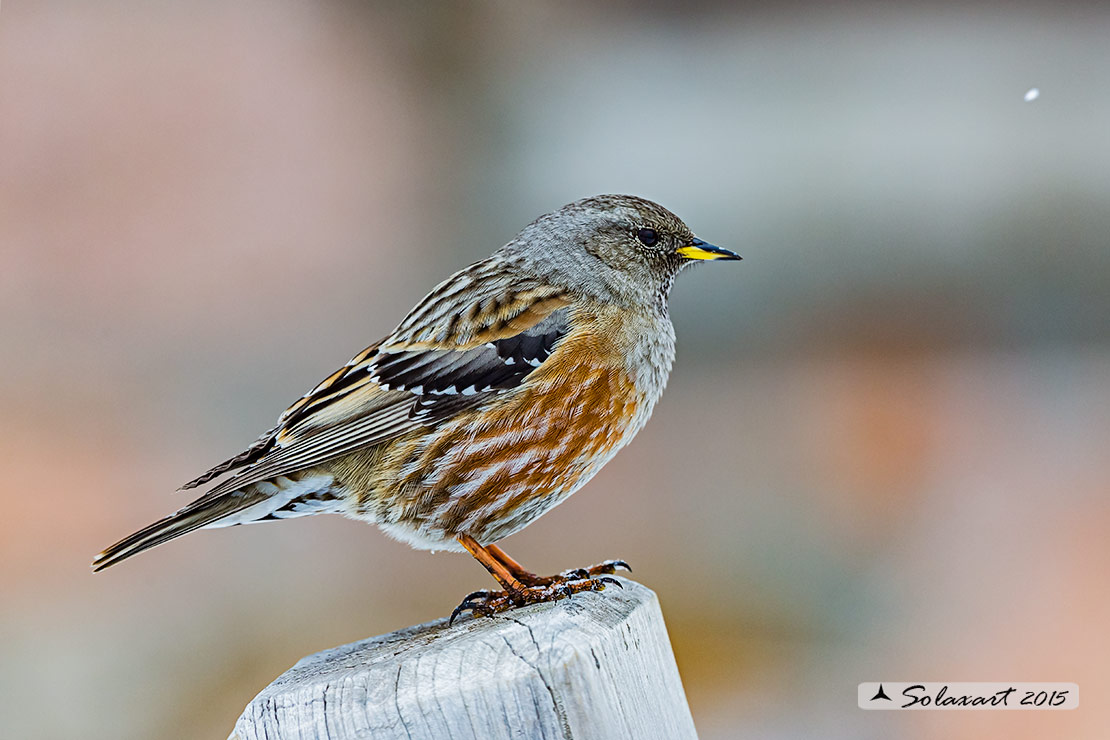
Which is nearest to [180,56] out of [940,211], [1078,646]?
[940,211]

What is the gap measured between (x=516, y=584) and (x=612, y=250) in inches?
44.0

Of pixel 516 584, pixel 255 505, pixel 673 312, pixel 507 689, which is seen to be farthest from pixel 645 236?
pixel 673 312

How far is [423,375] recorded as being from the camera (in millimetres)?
2746

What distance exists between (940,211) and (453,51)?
10.2ft

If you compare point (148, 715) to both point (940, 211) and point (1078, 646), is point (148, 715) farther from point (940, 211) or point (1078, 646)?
point (940, 211)

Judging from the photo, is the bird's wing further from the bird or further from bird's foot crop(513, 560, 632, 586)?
bird's foot crop(513, 560, 632, 586)

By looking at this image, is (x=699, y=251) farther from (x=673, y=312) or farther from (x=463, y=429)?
(x=673, y=312)

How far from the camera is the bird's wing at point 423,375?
2.67 meters

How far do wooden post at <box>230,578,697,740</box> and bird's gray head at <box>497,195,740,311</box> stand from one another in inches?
53.8

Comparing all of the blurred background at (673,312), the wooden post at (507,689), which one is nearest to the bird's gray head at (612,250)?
the wooden post at (507,689)

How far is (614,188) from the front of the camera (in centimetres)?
592

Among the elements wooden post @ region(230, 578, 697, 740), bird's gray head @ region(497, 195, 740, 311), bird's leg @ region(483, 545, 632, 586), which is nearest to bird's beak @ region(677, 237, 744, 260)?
bird's gray head @ region(497, 195, 740, 311)

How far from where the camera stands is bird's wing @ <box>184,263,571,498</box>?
267cm

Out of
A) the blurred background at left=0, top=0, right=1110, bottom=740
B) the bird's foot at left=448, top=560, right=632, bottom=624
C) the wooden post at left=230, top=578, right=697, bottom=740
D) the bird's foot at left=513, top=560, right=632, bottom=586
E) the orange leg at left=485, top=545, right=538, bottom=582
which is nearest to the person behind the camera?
the wooden post at left=230, top=578, right=697, bottom=740
